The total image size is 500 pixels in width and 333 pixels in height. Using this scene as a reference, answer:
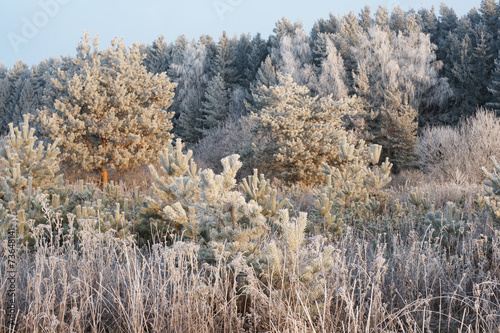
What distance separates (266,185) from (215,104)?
2287 centimetres

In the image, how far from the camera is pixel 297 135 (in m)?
17.2

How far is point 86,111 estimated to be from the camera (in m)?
15.6

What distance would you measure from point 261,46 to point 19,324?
31.0m

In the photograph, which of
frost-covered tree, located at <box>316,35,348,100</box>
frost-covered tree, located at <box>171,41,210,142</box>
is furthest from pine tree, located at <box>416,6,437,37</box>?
frost-covered tree, located at <box>171,41,210,142</box>

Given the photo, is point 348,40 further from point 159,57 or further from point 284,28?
point 159,57

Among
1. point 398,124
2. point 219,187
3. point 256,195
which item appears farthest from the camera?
point 398,124

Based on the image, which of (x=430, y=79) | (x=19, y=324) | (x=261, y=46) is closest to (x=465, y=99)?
(x=430, y=79)

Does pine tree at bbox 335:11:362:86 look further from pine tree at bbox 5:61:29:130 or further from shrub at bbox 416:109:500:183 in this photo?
pine tree at bbox 5:61:29:130

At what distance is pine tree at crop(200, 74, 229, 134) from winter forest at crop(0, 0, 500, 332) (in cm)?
15

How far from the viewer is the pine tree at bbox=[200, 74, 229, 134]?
89.4 ft

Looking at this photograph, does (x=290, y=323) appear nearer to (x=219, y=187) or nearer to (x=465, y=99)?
(x=219, y=187)

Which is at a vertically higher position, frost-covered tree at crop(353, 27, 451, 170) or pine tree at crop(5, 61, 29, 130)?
pine tree at crop(5, 61, 29, 130)

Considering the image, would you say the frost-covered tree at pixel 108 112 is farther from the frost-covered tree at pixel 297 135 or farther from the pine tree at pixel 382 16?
the pine tree at pixel 382 16

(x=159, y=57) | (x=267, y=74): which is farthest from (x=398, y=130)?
(x=159, y=57)
